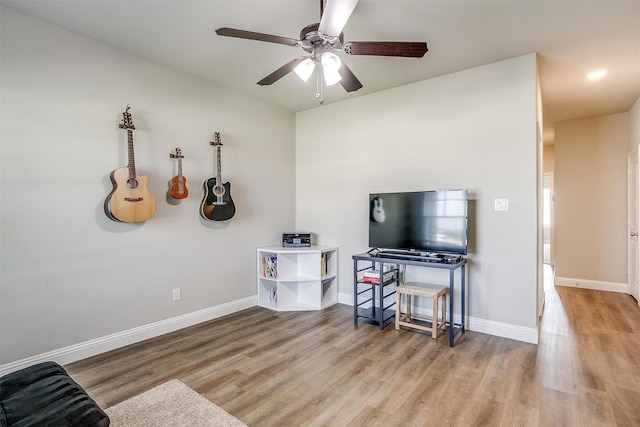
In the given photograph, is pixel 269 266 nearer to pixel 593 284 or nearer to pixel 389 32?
pixel 389 32

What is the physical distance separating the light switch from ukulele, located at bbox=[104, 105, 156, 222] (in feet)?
10.5

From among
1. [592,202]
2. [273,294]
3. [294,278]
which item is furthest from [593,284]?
[273,294]

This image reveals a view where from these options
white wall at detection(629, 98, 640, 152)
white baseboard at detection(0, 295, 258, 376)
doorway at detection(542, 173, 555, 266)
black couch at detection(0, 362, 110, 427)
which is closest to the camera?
black couch at detection(0, 362, 110, 427)

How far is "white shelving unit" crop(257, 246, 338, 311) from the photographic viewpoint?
3920mm

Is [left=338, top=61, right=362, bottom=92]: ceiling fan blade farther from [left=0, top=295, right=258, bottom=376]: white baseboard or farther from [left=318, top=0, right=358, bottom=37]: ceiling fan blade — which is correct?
[left=0, top=295, right=258, bottom=376]: white baseboard

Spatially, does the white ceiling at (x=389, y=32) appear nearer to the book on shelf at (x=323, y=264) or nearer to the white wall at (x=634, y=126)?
the white wall at (x=634, y=126)

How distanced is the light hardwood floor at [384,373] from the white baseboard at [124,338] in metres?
0.08

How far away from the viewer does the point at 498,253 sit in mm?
3131

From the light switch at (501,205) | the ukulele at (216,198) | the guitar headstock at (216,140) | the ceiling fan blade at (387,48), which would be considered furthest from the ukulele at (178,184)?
the light switch at (501,205)

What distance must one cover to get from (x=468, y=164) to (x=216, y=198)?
8.67 ft

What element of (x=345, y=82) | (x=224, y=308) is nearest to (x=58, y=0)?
(x=345, y=82)

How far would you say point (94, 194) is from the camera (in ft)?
8.93

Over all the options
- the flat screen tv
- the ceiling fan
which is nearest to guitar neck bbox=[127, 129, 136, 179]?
the ceiling fan

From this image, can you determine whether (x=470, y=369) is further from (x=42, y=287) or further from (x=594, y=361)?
(x=42, y=287)
